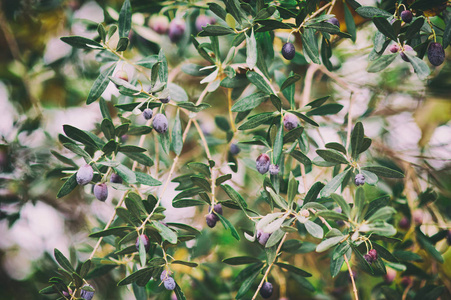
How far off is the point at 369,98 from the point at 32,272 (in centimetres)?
204

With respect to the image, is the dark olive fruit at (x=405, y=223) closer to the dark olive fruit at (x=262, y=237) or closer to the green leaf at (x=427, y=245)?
the green leaf at (x=427, y=245)

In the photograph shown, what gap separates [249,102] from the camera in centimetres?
99

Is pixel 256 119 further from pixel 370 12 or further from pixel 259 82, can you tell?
pixel 370 12

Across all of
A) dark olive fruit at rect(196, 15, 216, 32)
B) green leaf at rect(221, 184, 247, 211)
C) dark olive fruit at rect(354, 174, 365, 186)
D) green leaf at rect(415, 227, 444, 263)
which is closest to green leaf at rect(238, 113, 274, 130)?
green leaf at rect(221, 184, 247, 211)

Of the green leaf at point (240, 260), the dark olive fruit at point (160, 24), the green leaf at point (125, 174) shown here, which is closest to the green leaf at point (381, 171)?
the green leaf at point (240, 260)

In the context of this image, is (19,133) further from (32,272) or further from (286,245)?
(286,245)

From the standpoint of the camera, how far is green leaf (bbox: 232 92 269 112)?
98 cm

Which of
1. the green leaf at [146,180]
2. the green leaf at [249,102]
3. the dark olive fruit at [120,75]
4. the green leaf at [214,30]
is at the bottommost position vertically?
the green leaf at [146,180]

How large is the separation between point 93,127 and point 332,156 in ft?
3.94

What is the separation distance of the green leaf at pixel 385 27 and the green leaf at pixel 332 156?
0.97 ft

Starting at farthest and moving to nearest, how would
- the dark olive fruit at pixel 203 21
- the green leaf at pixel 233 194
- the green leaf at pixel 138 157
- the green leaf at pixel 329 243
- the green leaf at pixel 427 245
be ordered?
the dark olive fruit at pixel 203 21
the green leaf at pixel 427 245
the green leaf at pixel 138 157
the green leaf at pixel 233 194
the green leaf at pixel 329 243

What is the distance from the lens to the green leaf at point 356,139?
0.86 metres

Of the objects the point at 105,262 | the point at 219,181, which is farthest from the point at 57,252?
the point at 219,181

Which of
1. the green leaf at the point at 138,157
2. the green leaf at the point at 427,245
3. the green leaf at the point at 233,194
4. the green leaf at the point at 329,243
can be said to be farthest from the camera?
the green leaf at the point at 427,245
